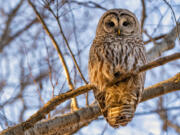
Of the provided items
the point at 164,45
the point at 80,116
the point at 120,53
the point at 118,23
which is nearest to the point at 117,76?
the point at 120,53

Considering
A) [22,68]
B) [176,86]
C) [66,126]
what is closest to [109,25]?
[176,86]

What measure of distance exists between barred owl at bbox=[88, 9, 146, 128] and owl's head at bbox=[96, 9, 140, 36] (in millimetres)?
227

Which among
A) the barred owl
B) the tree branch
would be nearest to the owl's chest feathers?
the barred owl

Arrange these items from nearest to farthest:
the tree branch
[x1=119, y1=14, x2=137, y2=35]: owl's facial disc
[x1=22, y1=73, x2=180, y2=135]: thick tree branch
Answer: [x1=22, y1=73, x2=180, y2=135]: thick tree branch, [x1=119, y1=14, x2=137, y2=35]: owl's facial disc, the tree branch

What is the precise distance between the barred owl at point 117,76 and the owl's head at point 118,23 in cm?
23

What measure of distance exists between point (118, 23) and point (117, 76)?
41.1 inches

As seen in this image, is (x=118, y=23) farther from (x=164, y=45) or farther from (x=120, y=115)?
(x=120, y=115)

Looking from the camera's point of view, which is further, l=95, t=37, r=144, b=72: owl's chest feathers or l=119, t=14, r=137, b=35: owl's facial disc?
l=119, t=14, r=137, b=35: owl's facial disc

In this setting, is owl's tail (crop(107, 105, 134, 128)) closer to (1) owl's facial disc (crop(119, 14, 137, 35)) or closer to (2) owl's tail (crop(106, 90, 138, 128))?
(2) owl's tail (crop(106, 90, 138, 128))

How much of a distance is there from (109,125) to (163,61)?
4.85ft

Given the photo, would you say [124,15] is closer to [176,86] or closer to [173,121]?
[176,86]

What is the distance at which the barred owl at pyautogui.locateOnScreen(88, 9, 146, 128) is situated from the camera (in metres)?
3.36

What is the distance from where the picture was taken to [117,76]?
3.39m

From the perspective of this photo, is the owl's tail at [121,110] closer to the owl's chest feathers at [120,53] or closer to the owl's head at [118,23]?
the owl's chest feathers at [120,53]
